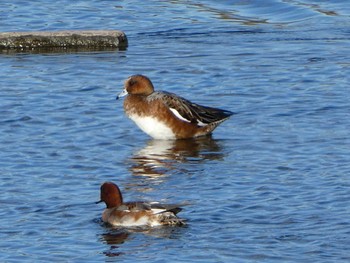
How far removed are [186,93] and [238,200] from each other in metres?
4.82

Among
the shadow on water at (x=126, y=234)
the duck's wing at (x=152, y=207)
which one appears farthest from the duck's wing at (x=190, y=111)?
the shadow on water at (x=126, y=234)

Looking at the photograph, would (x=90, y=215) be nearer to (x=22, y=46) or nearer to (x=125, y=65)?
(x=125, y=65)

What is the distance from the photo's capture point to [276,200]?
35.2 ft

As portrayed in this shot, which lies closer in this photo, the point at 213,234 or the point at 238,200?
the point at 213,234

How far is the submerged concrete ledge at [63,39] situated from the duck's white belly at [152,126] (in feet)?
16.1

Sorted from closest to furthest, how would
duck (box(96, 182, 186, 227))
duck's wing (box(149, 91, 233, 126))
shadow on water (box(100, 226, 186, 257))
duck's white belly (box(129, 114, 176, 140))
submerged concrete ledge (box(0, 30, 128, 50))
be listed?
1. shadow on water (box(100, 226, 186, 257))
2. duck (box(96, 182, 186, 227))
3. duck's white belly (box(129, 114, 176, 140))
4. duck's wing (box(149, 91, 233, 126))
5. submerged concrete ledge (box(0, 30, 128, 50))

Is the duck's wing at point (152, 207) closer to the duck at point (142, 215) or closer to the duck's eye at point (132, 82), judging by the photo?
the duck at point (142, 215)

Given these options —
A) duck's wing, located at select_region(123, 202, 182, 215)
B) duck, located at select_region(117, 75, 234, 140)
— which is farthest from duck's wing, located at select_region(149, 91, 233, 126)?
duck's wing, located at select_region(123, 202, 182, 215)

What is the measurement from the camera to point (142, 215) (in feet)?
33.4

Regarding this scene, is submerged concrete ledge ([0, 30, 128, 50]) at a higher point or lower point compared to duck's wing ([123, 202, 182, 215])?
higher

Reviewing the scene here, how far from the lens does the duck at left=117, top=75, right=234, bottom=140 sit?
13.5 meters

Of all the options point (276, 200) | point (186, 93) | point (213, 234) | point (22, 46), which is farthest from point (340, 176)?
point (22, 46)

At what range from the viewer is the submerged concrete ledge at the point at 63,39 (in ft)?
59.6

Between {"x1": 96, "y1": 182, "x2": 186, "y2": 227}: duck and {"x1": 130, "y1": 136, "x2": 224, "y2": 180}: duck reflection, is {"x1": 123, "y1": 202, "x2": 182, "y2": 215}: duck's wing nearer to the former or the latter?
{"x1": 96, "y1": 182, "x2": 186, "y2": 227}: duck
